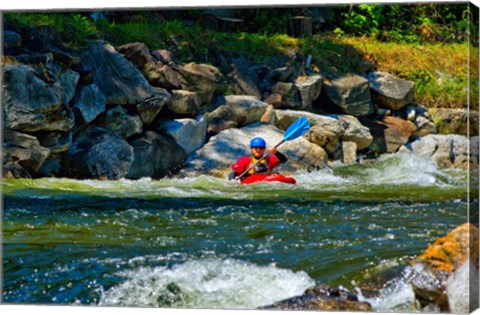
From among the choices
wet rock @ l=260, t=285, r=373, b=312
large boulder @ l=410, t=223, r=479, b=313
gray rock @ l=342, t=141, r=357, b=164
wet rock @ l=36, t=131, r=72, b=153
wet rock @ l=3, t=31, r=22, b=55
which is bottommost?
gray rock @ l=342, t=141, r=357, b=164

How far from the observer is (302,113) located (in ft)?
29.7

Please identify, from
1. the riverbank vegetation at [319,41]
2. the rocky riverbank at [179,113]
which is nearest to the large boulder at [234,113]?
the rocky riverbank at [179,113]

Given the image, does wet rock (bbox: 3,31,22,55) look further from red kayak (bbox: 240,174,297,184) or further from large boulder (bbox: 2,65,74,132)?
red kayak (bbox: 240,174,297,184)

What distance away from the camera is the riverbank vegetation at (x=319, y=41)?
26.9 ft

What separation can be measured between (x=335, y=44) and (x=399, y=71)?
0.93m

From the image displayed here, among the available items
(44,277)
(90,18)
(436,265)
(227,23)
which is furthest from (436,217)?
(227,23)

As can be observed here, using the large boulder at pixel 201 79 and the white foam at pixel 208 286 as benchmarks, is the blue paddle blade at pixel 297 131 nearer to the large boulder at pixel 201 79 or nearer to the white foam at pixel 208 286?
the large boulder at pixel 201 79

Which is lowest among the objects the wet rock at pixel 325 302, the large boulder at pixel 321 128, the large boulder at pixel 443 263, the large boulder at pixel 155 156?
the large boulder at pixel 321 128

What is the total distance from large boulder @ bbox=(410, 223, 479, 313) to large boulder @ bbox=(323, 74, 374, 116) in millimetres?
6397

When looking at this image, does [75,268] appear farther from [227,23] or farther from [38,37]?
[227,23]

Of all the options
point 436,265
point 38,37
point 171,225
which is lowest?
point 171,225

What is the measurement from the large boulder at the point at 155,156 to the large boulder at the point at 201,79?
1094 mm

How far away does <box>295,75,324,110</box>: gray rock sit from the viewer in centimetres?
952

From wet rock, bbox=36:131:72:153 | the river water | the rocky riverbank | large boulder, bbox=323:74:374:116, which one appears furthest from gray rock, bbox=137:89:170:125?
large boulder, bbox=323:74:374:116
